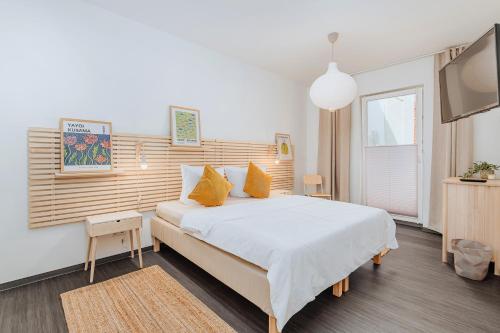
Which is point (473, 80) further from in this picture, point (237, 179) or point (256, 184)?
point (237, 179)

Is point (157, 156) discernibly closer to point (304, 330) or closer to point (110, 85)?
point (110, 85)

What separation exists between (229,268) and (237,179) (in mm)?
1709

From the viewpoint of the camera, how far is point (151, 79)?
3.03m

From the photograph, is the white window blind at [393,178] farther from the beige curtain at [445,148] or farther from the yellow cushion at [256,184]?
the yellow cushion at [256,184]

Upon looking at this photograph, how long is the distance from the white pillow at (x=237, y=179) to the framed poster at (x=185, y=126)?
0.61 metres

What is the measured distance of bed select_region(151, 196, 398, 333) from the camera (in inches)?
58.2

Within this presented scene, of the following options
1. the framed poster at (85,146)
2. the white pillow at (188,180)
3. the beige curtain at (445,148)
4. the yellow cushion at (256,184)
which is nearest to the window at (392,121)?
the beige curtain at (445,148)

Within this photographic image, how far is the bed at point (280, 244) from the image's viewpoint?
1.48 m

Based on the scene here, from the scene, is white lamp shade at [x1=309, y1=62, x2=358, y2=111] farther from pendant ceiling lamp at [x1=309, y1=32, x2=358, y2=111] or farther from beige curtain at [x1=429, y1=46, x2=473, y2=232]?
beige curtain at [x1=429, y1=46, x2=473, y2=232]

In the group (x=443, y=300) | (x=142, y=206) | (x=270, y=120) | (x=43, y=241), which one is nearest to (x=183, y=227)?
(x=142, y=206)

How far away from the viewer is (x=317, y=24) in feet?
9.49

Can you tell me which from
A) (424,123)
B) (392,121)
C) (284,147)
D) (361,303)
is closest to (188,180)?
(361,303)

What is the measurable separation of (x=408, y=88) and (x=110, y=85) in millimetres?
4576

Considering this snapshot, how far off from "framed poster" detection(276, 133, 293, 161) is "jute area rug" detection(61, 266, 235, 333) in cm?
308
